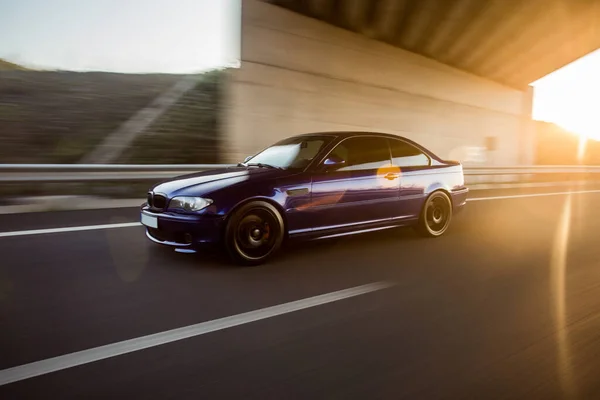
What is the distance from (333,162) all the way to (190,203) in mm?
1760

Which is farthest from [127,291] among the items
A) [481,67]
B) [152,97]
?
[481,67]

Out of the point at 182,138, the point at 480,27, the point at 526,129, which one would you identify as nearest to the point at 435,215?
the point at 182,138

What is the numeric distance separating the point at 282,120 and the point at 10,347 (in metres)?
9.31

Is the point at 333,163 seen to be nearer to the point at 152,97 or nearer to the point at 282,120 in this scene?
the point at 282,120

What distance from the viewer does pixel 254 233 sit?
16.9 feet

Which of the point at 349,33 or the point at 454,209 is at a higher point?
the point at 349,33

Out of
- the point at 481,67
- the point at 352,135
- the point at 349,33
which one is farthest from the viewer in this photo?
the point at 481,67

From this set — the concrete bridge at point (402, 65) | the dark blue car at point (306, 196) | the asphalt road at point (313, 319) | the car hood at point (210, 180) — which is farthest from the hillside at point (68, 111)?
the dark blue car at point (306, 196)

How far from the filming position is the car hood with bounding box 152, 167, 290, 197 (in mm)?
5047

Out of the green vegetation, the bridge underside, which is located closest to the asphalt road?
the green vegetation

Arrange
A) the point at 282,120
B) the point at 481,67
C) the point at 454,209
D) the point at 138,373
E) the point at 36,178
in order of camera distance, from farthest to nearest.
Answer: the point at 481,67
the point at 282,120
the point at 36,178
the point at 454,209
the point at 138,373

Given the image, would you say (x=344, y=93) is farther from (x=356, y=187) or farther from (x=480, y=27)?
(x=356, y=187)

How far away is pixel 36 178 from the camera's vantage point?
25.9 ft

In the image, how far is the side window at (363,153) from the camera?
5988 mm
